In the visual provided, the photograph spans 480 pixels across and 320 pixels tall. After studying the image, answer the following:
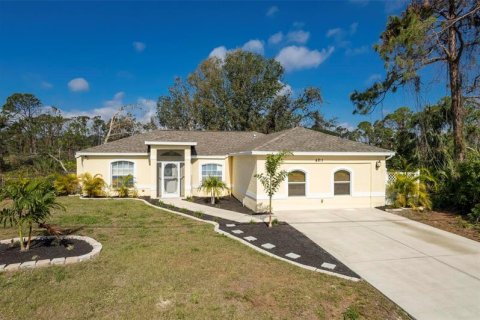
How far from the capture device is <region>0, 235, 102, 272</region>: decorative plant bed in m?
6.45

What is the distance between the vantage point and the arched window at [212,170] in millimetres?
19109

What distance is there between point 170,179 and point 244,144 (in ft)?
20.5

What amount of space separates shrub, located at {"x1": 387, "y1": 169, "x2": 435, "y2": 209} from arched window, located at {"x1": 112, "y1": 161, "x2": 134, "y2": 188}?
630 inches

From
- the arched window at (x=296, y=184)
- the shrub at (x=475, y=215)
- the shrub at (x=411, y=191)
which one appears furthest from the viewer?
the arched window at (x=296, y=184)

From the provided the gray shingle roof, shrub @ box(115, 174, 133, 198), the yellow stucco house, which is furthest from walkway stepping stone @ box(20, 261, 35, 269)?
shrub @ box(115, 174, 133, 198)

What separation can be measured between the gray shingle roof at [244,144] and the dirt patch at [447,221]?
3593 mm

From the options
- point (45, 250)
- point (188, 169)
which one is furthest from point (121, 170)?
point (45, 250)

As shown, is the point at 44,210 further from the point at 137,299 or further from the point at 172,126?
the point at 172,126

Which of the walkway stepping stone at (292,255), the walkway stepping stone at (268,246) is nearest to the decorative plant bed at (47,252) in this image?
the walkway stepping stone at (268,246)

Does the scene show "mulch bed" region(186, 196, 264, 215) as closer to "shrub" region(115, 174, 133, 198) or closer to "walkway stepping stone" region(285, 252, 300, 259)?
"shrub" region(115, 174, 133, 198)

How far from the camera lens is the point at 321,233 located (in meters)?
9.58

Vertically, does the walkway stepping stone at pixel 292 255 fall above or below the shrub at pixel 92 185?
below

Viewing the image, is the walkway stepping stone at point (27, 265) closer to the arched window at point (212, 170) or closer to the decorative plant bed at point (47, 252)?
the decorative plant bed at point (47, 252)

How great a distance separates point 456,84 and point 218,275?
15263 millimetres
